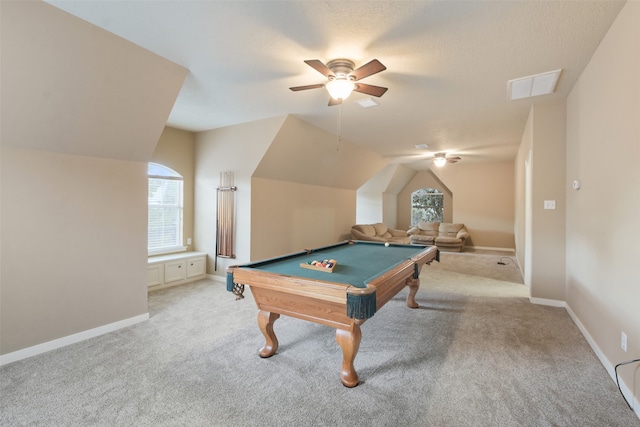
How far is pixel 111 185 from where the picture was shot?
313 centimetres

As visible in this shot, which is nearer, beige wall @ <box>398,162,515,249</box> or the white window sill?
the white window sill

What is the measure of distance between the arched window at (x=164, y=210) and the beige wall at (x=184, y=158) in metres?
0.09

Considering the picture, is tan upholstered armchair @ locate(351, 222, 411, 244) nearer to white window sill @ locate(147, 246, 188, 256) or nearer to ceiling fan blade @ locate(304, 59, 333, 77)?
white window sill @ locate(147, 246, 188, 256)

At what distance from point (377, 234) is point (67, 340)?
22.5 ft

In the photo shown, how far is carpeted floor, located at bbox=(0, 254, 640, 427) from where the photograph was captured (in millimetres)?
1802

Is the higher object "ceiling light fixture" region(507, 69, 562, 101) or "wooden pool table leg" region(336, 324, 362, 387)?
"ceiling light fixture" region(507, 69, 562, 101)

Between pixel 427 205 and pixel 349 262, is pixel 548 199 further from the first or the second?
pixel 427 205

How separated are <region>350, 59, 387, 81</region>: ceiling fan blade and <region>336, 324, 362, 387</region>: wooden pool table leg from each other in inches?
77.9

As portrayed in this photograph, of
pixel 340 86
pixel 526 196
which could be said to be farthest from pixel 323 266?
pixel 526 196

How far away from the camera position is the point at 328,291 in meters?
1.95

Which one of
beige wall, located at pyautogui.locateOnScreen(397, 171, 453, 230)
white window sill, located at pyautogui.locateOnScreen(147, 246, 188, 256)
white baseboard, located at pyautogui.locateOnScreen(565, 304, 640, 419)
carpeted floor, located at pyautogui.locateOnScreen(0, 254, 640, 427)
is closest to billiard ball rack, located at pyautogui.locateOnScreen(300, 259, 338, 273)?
carpeted floor, located at pyautogui.locateOnScreen(0, 254, 640, 427)

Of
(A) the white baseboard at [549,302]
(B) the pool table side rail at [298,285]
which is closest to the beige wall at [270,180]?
(B) the pool table side rail at [298,285]

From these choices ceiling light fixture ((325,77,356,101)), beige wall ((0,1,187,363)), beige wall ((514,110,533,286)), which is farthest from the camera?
beige wall ((514,110,533,286))

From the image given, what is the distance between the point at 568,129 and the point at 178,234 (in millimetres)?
5980
